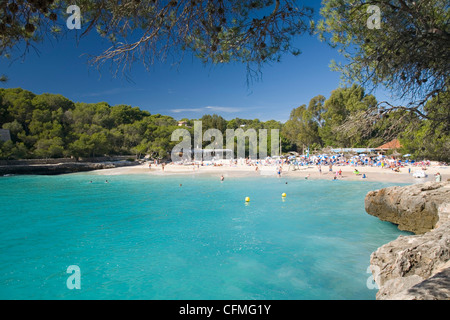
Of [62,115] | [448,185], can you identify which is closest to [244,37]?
[448,185]

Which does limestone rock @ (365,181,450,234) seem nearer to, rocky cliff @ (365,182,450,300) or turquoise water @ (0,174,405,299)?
rocky cliff @ (365,182,450,300)

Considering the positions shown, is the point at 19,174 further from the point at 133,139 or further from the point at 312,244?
the point at 312,244

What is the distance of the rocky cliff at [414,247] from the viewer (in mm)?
3199

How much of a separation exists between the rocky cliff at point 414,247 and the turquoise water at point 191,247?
109 cm

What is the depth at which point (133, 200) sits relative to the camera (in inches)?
782

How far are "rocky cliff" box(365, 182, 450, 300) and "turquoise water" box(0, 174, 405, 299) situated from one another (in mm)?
1086

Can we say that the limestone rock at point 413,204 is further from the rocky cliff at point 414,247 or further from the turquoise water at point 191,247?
the turquoise water at point 191,247

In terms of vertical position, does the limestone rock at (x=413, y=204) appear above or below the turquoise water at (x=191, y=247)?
above

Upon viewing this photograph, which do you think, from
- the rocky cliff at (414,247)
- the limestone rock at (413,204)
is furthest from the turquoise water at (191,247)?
the rocky cliff at (414,247)

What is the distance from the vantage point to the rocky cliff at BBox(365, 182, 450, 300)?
3199mm

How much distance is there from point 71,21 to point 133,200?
17701 mm

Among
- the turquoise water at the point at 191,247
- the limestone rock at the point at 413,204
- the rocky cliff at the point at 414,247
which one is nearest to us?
the rocky cliff at the point at 414,247

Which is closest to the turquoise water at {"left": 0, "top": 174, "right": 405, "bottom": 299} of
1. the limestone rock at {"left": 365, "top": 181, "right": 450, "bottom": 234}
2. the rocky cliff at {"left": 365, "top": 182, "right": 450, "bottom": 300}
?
the limestone rock at {"left": 365, "top": 181, "right": 450, "bottom": 234}

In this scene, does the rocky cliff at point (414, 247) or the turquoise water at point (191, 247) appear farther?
the turquoise water at point (191, 247)
